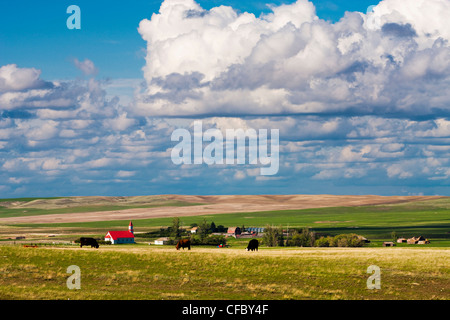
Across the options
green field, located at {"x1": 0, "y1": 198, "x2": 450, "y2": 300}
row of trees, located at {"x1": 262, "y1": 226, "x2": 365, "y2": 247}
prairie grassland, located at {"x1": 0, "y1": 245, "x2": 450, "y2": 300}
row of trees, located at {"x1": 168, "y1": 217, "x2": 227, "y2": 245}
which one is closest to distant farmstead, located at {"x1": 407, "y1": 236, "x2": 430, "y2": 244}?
row of trees, located at {"x1": 262, "y1": 226, "x2": 365, "y2": 247}

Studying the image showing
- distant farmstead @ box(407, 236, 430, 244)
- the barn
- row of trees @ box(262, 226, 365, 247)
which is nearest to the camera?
row of trees @ box(262, 226, 365, 247)

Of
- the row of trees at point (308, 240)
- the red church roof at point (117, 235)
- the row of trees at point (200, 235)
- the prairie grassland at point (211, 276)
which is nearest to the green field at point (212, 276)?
the prairie grassland at point (211, 276)

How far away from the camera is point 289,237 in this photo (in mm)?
158250

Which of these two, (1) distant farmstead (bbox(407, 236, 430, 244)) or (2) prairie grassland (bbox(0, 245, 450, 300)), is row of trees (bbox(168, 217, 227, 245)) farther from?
(2) prairie grassland (bbox(0, 245, 450, 300))

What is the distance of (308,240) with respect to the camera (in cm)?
14662

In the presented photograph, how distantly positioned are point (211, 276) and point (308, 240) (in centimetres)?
10222

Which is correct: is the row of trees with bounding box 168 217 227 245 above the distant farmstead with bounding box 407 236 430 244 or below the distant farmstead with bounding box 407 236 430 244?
above

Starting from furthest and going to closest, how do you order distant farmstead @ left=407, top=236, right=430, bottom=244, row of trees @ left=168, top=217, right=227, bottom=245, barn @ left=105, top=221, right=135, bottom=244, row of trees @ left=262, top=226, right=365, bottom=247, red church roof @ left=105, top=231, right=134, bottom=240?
distant farmstead @ left=407, top=236, right=430, bottom=244 < red church roof @ left=105, top=231, right=134, bottom=240 < barn @ left=105, top=221, right=135, bottom=244 < row of trees @ left=262, top=226, right=365, bottom=247 < row of trees @ left=168, top=217, right=227, bottom=245

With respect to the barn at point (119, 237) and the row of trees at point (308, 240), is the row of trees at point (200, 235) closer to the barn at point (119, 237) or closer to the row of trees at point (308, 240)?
the row of trees at point (308, 240)

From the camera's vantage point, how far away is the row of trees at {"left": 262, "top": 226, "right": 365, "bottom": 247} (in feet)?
455

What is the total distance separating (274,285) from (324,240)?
100130mm

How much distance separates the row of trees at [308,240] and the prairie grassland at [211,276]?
3094 inches

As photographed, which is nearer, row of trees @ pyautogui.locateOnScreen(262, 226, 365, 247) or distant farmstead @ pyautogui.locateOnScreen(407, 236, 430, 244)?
row of trees @ pyautogui.locateOnScreen(262, 226, 365, 247)

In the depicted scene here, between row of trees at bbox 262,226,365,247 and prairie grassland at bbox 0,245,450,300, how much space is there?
258ft
